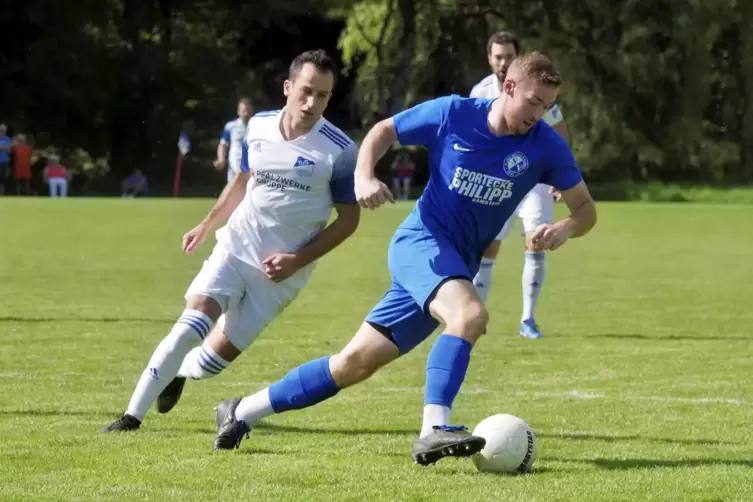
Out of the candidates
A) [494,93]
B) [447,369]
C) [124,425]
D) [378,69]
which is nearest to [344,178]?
[447,369]

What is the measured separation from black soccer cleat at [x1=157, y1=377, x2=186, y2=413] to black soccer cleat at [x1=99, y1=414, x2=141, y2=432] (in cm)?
34

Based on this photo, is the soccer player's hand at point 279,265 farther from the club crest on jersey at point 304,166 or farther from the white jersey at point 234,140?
the white jersey at point 234,140

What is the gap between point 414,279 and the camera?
580 centimetres

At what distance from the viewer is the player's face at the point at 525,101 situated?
5652 mm

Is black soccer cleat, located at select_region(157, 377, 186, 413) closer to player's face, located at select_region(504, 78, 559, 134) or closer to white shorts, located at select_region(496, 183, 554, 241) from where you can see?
player's face, located at select_region(504, 78, 559, 134)

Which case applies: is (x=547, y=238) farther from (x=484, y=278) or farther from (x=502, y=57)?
(x=484, y=278)

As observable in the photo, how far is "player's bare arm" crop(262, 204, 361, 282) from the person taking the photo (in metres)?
6.61

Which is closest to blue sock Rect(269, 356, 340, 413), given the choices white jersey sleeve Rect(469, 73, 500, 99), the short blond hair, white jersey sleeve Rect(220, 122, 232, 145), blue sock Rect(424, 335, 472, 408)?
blue sock Rect(424, 335, 472, 408)

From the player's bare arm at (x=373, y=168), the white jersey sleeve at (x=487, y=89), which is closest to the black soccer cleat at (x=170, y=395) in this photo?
the player's bare arm at (x=373, y=168)

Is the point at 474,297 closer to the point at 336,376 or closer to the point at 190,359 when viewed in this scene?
the point at 336,376

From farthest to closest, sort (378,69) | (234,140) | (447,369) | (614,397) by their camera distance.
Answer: (378,69) → (234,140) → (614,397) → (447,369)

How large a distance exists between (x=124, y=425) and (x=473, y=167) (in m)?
2.08

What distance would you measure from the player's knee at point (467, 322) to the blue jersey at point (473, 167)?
410 mm

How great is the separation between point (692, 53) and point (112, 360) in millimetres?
34236
